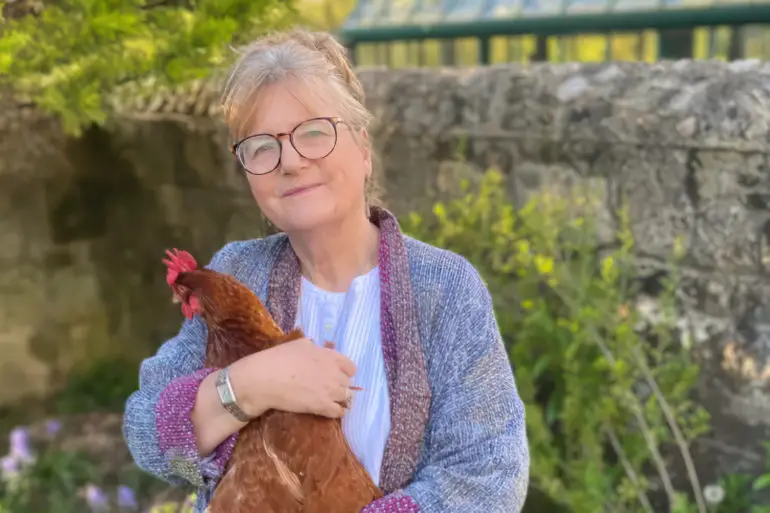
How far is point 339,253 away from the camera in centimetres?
154

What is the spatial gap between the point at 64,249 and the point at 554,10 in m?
2.88

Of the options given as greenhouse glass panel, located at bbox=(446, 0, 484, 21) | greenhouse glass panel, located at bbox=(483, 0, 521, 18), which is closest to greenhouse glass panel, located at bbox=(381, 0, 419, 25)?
greenhouse glass panel, located at bbox=(446, 0, 484, 21)

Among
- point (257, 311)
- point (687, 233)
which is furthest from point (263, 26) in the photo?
point (257, 311)

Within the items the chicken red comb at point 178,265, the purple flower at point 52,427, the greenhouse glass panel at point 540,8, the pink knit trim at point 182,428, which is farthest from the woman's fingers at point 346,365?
the purple flower at point 52,427

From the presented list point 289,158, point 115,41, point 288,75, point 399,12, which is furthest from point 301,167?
point 399,12

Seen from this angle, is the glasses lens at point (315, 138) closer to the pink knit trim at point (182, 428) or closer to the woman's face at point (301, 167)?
the woman's face at point (301, 167)

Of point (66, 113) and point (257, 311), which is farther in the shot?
point (66, 113)

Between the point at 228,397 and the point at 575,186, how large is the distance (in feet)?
6.17

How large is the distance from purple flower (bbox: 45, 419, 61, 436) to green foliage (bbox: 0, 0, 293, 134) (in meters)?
1.71

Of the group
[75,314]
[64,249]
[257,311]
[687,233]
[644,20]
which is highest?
[644,20]

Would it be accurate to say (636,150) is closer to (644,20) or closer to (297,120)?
(644,20)

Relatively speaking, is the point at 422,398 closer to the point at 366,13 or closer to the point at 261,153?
the point at 261,153

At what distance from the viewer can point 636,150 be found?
107 inches

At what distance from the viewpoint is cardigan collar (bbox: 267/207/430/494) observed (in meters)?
1.41
